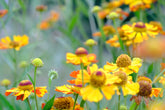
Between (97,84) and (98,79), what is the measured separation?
13 millimetres

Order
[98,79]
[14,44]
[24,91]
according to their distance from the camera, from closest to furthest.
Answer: [98,79] < [24,91] < [14,44]

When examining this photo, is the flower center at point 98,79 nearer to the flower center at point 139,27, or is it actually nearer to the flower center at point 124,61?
the flower center at point 124,61

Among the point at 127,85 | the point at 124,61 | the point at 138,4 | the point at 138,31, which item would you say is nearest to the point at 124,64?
the point at 124,61

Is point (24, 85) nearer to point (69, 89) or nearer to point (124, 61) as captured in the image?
point (69, 89)

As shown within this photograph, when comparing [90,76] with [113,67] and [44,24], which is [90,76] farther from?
[44,24]

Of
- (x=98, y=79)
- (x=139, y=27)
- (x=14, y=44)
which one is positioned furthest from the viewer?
(x=14, y=44)

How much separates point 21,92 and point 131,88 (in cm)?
23

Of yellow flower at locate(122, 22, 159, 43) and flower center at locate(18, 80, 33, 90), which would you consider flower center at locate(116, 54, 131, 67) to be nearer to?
flower center at locate(18, 80, 33, 90)

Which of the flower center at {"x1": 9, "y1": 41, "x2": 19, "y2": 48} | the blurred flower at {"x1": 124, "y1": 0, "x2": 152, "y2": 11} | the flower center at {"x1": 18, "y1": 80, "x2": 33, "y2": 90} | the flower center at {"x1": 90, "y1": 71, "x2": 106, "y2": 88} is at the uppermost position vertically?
the blurred flower at {"x1": 124, "y1": 0, "x2": 152, "y2": 11}

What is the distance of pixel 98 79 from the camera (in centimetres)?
48

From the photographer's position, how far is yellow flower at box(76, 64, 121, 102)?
0.44 m

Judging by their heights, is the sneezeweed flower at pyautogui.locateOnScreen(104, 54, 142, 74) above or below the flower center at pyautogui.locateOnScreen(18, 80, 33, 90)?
above

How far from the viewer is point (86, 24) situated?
3.04 metres

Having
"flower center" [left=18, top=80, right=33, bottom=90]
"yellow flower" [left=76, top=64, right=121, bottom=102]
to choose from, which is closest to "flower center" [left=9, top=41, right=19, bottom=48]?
"flower center" [left=18, top=80, right=33, bottom=90]
